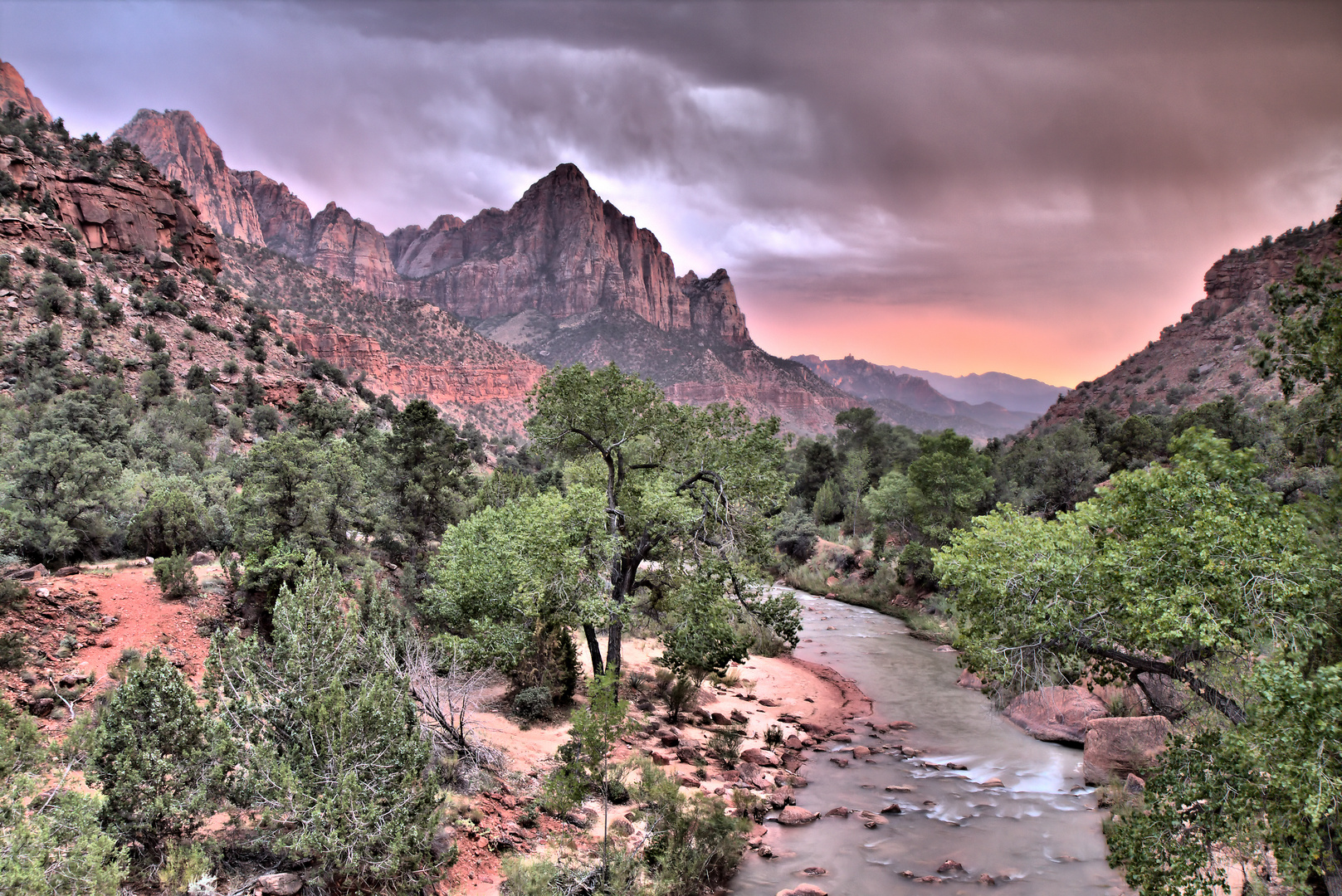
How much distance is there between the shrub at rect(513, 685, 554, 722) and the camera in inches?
539

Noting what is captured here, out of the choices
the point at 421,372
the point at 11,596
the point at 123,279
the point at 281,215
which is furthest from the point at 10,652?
the point at 281,215

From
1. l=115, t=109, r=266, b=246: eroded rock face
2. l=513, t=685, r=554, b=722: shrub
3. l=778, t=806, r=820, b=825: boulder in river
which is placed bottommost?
l=778, t=806, r=820, b=825: boulder in river

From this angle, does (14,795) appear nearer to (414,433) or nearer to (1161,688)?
(1161,688)

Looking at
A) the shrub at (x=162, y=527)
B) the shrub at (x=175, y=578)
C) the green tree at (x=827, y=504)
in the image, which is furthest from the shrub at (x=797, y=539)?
the shrub at (x=175, y=578)

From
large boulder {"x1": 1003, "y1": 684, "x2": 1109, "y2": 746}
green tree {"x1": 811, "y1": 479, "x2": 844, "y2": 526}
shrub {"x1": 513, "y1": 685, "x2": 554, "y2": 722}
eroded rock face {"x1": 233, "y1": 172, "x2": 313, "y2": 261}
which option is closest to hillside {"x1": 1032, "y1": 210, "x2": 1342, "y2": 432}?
green tree {"x1": 811, "y1": 479, "x2": 844, "y2": 526}

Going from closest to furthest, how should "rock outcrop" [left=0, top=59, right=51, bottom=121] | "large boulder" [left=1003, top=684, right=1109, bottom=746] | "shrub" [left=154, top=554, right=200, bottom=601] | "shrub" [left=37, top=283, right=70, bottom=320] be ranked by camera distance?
1. "shrub" [left=154, top=554, right=200, bottom=601]
2. "large boulder" [left=1003, top=684, right=1109, bottom=746]
3. "shrub" [left=37, top=283, right=70, bottom=320]
4. "rock outcrop" [left=0, top=59, right=51, bottom=121]

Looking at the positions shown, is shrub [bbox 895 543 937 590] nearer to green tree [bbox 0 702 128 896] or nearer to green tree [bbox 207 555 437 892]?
green tree [bbox 207 555 437 892]

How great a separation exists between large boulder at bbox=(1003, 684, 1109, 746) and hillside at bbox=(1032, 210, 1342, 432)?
170ft

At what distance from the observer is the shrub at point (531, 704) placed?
13.7m

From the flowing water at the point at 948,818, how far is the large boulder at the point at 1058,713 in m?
0.46

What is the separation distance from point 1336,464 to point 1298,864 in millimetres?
4966

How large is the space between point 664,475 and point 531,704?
603 centimetres

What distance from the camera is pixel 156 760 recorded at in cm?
638

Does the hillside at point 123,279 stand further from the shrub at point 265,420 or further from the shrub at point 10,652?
the shrub at point 10,652
